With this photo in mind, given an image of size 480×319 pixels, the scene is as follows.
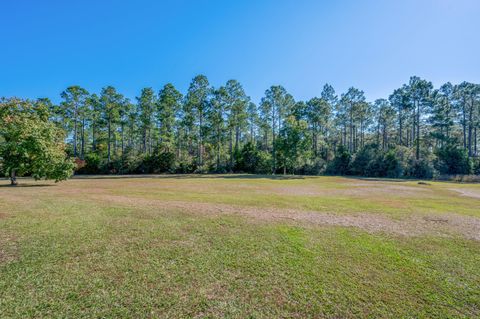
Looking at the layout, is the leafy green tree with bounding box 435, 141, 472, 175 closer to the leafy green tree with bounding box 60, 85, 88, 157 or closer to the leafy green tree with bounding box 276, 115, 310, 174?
the leafy green tree with bounding box 276, 115, 310, 174

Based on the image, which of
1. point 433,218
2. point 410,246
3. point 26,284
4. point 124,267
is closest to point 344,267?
point 410,246

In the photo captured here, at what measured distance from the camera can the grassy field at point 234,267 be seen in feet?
10.8

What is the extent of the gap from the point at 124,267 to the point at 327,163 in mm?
44193

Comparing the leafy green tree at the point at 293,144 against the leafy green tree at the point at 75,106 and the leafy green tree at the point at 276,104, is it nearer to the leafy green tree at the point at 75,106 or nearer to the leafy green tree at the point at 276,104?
the leafy green tree at the point at 276,104

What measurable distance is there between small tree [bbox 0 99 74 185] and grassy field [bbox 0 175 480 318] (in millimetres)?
13993

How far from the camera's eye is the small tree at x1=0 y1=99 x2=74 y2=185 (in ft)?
60.6

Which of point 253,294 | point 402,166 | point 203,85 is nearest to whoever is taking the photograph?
point 253,294

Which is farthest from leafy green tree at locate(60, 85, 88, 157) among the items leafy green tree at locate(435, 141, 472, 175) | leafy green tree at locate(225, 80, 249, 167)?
leafy green tree at locate(435, 141, 472, 175)

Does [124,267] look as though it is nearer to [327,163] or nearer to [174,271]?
[174,271]

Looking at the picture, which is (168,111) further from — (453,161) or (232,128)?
(453,161)

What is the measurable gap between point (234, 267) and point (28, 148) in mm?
22614

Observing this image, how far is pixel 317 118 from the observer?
4878 centimetres

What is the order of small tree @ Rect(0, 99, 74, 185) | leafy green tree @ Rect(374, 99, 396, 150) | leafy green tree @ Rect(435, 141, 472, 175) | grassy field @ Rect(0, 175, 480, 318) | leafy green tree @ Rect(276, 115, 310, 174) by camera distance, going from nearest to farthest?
grassy field @ Rect(0, 175, 480, 318), small tree @ Rect(0, 99, 74, 185), leafy green tree @ Rect(435, 141, 472, 175), leafy green tree @ Rect(276, 115, 310, 174), leafy green tree @ Rect(374, 99, 396, 150)

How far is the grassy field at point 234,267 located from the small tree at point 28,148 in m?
14.0
